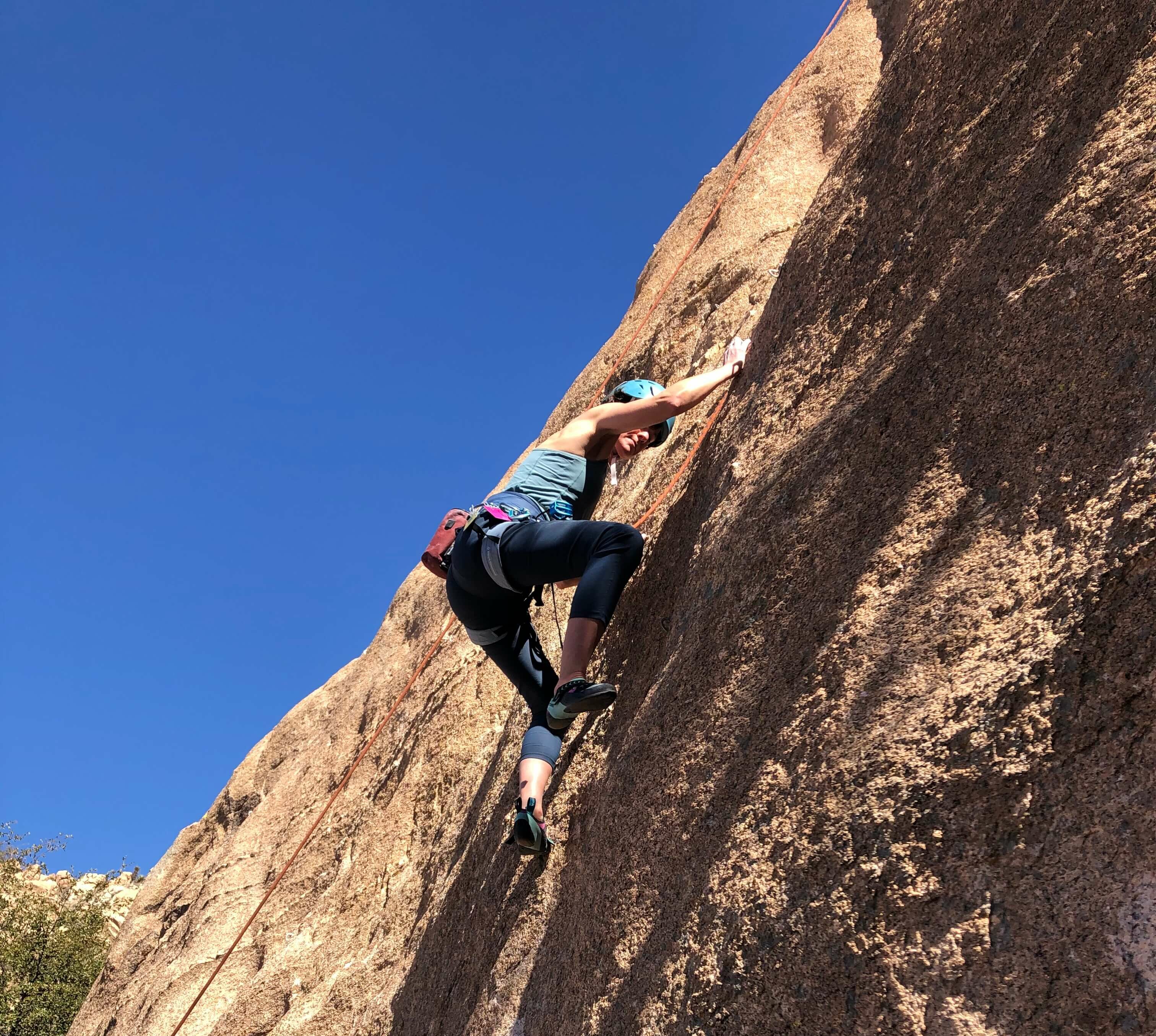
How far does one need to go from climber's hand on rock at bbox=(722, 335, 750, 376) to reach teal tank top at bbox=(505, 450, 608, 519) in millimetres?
781

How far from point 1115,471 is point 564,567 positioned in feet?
7.98

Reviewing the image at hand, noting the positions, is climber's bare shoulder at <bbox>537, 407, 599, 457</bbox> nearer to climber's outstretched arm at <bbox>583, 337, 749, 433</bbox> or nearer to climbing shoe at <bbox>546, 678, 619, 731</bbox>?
climber's outstretched arm at <bbox>583, 337, 749, 433</bbox>

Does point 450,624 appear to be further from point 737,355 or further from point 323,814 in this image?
point 737,355

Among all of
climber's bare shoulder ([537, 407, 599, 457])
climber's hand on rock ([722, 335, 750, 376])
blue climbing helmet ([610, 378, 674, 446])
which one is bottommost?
climber's bare shoulder ([537, 407, 599, 457])

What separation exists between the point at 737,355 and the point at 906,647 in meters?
2.69

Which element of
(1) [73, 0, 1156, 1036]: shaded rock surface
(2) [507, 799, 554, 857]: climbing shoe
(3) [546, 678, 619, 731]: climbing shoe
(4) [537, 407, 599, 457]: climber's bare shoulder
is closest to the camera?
(1) [73, 0, 1156, 1036]: shaded rock surface

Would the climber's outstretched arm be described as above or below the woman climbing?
above

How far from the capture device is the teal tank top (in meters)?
5.10

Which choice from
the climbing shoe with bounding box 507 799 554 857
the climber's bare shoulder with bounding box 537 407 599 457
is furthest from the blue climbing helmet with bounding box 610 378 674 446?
the climbing shoe with bounding box 507 799 554 857

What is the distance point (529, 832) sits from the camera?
4.56 meters

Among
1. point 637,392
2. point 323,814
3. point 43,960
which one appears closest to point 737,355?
point 637,392

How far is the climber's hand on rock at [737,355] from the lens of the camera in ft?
17.7

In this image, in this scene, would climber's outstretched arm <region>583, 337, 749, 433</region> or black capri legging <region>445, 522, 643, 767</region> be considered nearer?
black capri legging <region>445, 522, 643, 767</region>

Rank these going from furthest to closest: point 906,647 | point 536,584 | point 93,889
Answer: point 93,889 < point 536,584 < point 906,647
